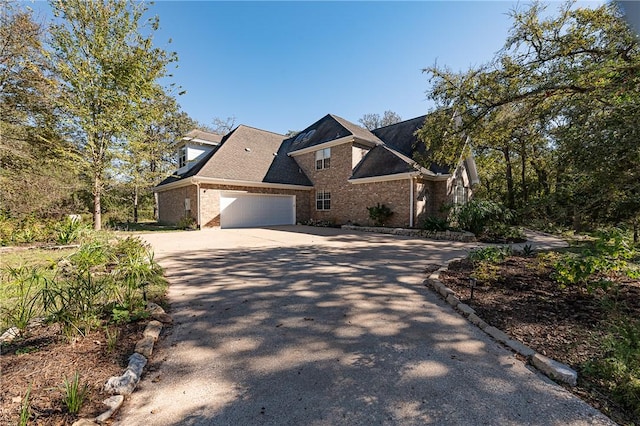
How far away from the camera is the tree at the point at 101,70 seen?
11094mm

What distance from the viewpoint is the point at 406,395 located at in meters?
2.08

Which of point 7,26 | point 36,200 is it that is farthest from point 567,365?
point 7,26

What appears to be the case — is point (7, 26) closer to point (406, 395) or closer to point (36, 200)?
point (36, 200)

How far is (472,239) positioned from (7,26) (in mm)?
20256

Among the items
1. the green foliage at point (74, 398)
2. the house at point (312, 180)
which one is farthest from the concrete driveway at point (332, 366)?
the house at point (312, 180)

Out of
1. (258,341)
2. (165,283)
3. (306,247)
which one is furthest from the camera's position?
(306,247)

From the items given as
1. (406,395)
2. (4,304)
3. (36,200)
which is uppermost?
(36,200)

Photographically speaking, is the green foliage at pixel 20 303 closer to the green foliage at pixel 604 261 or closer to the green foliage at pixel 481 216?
the green foliage at pixel 604 261

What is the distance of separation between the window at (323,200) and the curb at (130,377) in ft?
48.7

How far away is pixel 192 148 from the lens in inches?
717

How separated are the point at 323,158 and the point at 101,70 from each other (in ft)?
39.6

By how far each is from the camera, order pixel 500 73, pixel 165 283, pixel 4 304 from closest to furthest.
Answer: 1. pixel 4 304
2. pixel 165 283
3. pixel 500 73

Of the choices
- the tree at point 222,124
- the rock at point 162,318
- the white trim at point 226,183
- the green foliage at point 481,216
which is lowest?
the rock at point 162,318

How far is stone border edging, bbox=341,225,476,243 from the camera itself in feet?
34.6
